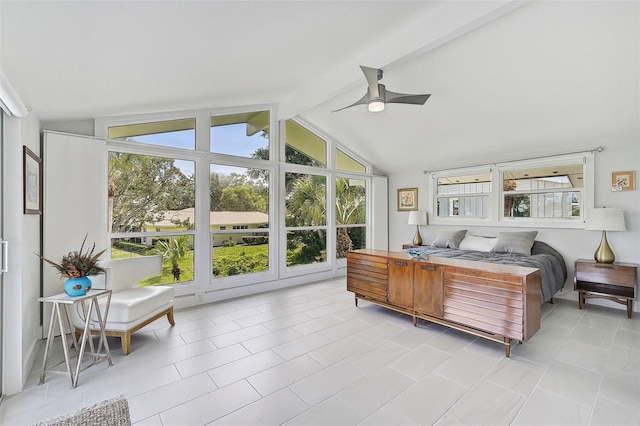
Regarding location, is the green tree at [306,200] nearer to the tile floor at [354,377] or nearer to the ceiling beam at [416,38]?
the ceiling beam at [416,38]

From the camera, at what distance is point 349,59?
347cm

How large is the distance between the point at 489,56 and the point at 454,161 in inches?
107

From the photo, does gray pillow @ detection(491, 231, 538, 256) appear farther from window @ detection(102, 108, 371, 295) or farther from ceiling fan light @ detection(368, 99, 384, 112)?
ceiling fan light @ detection(368, 99, 384, 112)

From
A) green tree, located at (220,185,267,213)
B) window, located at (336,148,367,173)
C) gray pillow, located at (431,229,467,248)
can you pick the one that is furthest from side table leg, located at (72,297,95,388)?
gray pillow, located at (431,229,467,248)

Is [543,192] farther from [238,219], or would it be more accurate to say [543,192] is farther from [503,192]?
[238,219]

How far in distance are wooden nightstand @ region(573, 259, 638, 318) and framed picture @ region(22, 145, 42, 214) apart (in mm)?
6102

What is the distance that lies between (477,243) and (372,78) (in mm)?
3454

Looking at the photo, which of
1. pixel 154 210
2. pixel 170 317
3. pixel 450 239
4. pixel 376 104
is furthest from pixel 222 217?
pixel 450 239

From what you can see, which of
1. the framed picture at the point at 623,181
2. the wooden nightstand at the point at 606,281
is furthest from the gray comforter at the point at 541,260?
the framed picture at the point at 623,181

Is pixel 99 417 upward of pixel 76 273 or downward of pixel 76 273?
downward

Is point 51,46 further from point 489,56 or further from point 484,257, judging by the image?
point 484,257

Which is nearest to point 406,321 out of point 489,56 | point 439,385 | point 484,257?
point 439,385

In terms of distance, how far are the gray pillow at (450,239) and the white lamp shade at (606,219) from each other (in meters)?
1.76

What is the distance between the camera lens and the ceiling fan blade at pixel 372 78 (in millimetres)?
2829
